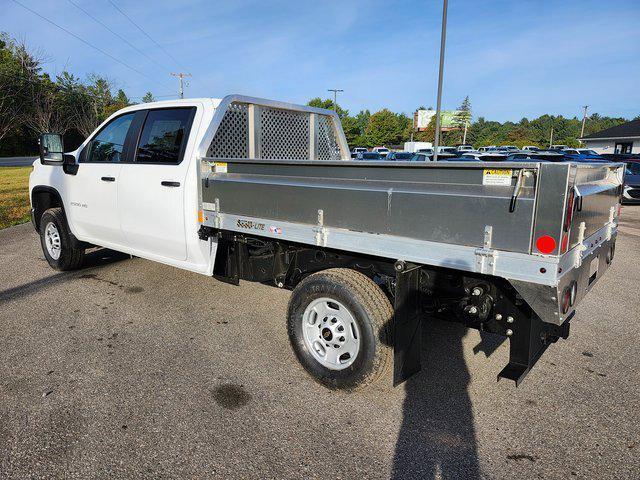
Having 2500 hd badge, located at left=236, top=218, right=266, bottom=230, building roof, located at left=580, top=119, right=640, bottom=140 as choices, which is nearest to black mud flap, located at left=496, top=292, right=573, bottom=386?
2500 hd badge, located at left=236, top=218, right=266, bottom=230

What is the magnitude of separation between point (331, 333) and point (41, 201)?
17.1ft

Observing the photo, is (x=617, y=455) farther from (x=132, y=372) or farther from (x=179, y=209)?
(x=179, y=209)

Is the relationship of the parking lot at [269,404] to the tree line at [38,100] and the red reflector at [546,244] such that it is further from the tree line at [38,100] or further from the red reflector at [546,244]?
the tree line at [38,100]

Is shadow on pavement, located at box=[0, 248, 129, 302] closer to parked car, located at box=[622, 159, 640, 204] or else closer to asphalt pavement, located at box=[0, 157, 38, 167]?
parked car, located at box=[622, 159, 640, 204]

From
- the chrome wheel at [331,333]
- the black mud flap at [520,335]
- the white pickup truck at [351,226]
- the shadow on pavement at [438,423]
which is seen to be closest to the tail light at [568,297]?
the white pickup truck at [351,226]

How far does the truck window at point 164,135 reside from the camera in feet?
14.6

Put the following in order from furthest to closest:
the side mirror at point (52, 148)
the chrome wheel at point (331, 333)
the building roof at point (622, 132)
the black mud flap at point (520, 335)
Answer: the building roof at point (622, 132) < the side mirror at point (52, 148) < the chrome wheel at point (331, 333) < the black mud flap at point (520, 335)

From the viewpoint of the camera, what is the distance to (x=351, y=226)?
10.3 feet

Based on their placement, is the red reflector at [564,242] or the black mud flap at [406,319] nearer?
the red reflector at [564,242]

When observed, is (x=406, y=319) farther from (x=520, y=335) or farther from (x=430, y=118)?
(x=430, y=118)

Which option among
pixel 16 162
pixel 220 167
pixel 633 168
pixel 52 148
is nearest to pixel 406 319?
pixel 220 167

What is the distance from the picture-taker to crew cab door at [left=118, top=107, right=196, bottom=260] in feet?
14.5

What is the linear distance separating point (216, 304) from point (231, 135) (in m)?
1.89

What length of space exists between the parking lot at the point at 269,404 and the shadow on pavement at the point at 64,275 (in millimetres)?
650
